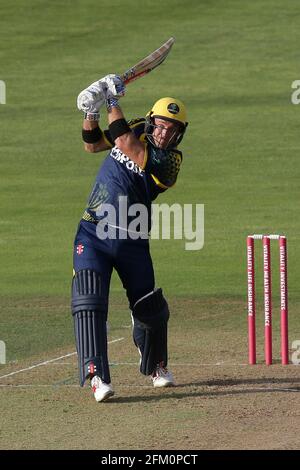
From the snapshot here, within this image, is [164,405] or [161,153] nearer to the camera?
[164,405]

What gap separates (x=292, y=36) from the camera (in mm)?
32812

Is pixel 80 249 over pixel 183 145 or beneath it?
beneath

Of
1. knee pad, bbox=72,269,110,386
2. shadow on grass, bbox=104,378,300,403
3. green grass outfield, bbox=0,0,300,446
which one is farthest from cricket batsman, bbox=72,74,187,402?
green grass outfield, bbox=0,0,300,446

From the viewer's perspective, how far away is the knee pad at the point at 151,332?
1030 cm

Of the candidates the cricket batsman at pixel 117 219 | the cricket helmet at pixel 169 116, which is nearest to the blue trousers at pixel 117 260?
the cricket batsman at pixel 117 219

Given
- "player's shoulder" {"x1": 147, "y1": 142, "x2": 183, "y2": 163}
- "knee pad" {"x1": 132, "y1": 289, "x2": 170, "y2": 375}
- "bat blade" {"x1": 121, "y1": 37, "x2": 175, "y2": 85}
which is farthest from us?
"bat blade" {"x1": 121, "y1": 37, "x2": 175, "y2": 85}

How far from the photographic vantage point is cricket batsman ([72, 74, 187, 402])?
32.7 ft

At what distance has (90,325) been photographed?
9984 mm

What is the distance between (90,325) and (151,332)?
0.63m

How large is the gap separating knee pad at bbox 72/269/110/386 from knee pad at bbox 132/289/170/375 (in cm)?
39

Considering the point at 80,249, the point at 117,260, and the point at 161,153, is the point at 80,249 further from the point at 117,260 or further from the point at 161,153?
the point at 161,153

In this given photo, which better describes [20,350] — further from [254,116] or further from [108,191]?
[254,116]

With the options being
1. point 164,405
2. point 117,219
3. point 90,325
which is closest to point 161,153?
point 117,219

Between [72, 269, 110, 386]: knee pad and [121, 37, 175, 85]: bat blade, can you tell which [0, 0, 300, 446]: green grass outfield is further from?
[121, 37, 175, 85]: bat blade
